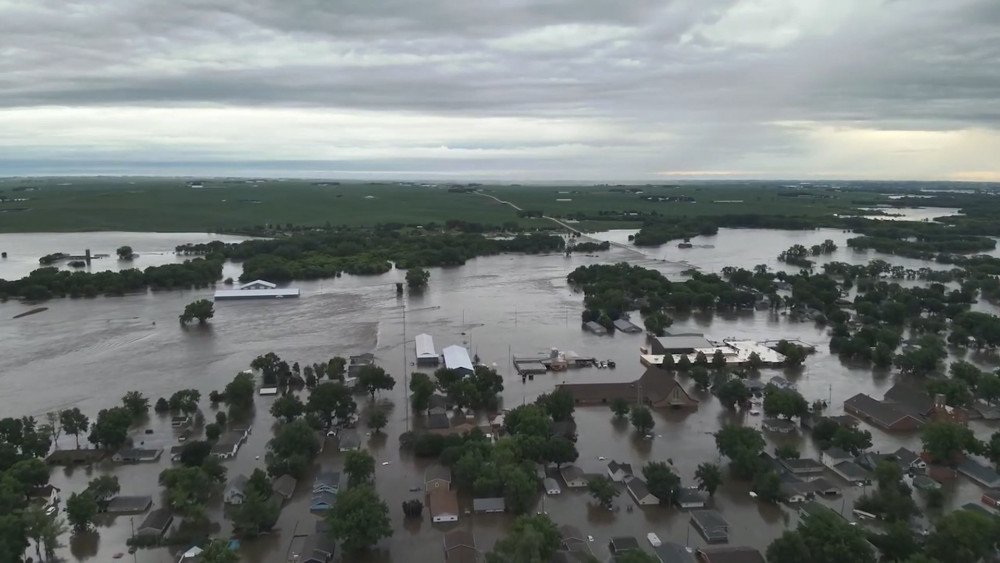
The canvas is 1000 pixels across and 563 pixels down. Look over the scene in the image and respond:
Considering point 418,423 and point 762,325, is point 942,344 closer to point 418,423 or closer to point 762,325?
point 762,325

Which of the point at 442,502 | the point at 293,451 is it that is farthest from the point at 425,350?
the point at 442,502

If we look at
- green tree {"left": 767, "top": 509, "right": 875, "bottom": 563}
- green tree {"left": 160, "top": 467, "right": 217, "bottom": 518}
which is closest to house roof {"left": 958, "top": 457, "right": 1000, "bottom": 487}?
green tree {"left": 767, "top": 509, "right": 875, "bottom": 563}

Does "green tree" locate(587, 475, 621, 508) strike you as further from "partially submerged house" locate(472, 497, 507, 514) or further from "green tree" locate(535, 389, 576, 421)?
"green tree" locate(535, 389, 576, 421)

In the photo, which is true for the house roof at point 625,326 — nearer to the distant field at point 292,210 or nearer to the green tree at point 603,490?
the green tree at point 603,490

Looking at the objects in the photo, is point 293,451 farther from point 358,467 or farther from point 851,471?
point 851,471

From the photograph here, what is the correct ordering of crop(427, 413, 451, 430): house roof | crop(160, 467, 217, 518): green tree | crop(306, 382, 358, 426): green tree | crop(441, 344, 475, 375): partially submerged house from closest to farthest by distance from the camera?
1. crop(160, 467, 217, 518): green tree
2. crop(306, 382, 358, 426): green tree
3. crop(427, 413, 451, 430): house roof
4. crop(441, 344, 475, 375): partially submerged house
